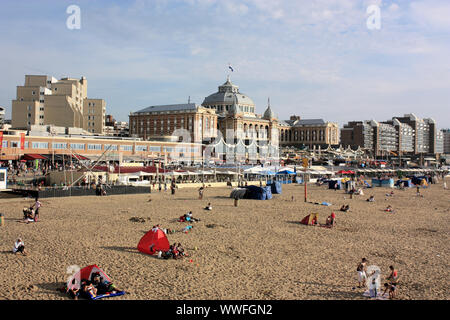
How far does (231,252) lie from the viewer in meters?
16.3

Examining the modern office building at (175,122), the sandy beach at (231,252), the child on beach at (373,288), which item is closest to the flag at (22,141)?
the sandy beach at (231,252)

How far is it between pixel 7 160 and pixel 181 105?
190 feet

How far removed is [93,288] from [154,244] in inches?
185

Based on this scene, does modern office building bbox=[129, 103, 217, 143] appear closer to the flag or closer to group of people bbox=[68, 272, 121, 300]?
the flag

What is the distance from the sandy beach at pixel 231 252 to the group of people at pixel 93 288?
53 cm

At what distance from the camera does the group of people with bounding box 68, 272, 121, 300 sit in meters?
11.1

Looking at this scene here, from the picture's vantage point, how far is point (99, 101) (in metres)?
96.2

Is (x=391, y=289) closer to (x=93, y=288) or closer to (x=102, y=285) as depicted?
(x=102, y=285)

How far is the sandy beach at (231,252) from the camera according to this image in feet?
39.7

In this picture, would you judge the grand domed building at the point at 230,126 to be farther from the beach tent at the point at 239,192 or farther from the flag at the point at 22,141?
the beach tent at the point at 239,192

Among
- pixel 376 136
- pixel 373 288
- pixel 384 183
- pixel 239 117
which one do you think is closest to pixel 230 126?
pixel 239 117

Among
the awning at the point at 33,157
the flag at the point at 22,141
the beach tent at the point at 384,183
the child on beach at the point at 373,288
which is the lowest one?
the child on beach at the point at 373,288

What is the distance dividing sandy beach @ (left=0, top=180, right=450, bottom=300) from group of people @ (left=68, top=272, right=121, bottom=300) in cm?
53

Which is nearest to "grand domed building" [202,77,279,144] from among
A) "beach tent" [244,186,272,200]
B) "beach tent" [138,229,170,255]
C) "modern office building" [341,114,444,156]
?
"modern office building" [341,114,444,156]
